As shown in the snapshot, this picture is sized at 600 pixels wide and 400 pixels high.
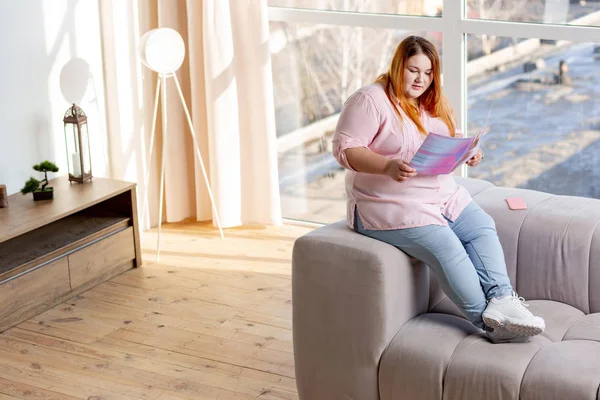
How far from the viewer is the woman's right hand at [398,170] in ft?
8.77

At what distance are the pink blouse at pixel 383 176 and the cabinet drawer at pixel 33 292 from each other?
148 centimetres

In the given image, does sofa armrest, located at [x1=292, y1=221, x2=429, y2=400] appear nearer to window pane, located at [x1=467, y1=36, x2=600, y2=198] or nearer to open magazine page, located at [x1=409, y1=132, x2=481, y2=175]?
open magazine page, located at [x1=409, y1=132, x2=481, y2=175]

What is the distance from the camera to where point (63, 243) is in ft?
12.8

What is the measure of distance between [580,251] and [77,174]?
7.63ft

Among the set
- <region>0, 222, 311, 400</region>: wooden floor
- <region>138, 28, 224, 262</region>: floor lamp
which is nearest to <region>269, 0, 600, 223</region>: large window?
<region>138, 28, 224, 262</region>: floor lamp

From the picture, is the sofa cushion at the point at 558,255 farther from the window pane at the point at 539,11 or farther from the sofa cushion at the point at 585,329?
the window pane at the point at 539,11

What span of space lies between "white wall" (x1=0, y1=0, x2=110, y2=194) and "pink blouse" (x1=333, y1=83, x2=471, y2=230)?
6.16 ft

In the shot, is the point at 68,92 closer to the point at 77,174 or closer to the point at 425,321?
the point at 77,174

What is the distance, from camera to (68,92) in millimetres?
4402

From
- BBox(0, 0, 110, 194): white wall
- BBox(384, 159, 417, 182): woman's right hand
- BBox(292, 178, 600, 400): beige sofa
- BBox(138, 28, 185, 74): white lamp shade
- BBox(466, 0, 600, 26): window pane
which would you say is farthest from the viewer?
BBox(138, 28, 185, 74): white lamp shade

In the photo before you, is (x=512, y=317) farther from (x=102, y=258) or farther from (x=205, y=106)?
(x=205, y=106)

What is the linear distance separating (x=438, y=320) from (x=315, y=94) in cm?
214

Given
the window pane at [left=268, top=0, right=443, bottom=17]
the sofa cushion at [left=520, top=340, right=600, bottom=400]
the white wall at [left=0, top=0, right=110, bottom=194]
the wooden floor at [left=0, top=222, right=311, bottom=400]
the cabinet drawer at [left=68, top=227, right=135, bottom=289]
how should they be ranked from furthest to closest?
the window pane at [left=268, top=0, right=443, bottom=17], the white wall at [left=0, top=0, right=110, bottom=194], the cabinet drawer at [left=68, top=227, right=135, bottom=289], the wooden floor at [left=0, top=222, right=311, bottom=400], the sofa cushion at [left=520, top=340, right=600, bottom=400]

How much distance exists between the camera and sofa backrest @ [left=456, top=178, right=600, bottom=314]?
283 cm
